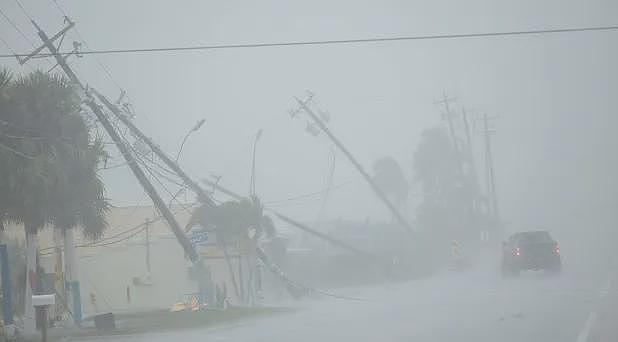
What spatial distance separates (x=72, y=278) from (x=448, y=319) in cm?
1322

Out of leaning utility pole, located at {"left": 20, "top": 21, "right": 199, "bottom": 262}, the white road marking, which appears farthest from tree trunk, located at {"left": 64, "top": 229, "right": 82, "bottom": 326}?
the white road marking

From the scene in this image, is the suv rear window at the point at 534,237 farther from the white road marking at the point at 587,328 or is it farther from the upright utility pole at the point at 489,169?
the upright utility pole at the point at 489,169

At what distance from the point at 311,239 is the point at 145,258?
787 inches

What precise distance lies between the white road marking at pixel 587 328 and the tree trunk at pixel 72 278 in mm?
14861

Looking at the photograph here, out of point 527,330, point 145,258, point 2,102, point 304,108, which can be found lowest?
point 527,330

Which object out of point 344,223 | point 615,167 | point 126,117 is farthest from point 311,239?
point 615,167

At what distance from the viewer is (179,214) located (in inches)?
1892

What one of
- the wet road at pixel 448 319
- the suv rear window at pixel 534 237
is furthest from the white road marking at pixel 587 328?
the suv rear window at pixel 534 237

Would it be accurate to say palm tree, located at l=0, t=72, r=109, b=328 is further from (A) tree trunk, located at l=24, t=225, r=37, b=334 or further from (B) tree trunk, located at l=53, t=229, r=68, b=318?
(B) tree trunk, located at l=53, t=229, r=68, b=318

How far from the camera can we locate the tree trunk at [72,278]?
27.0 m

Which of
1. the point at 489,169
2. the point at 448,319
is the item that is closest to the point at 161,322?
the point at 448,319

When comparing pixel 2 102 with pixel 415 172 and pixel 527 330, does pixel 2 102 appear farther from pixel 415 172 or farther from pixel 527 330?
pixel 415 172

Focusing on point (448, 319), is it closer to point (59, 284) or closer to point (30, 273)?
A: point (30, 273)

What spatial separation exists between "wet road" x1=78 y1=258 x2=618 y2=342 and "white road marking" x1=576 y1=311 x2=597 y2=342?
5 cm
